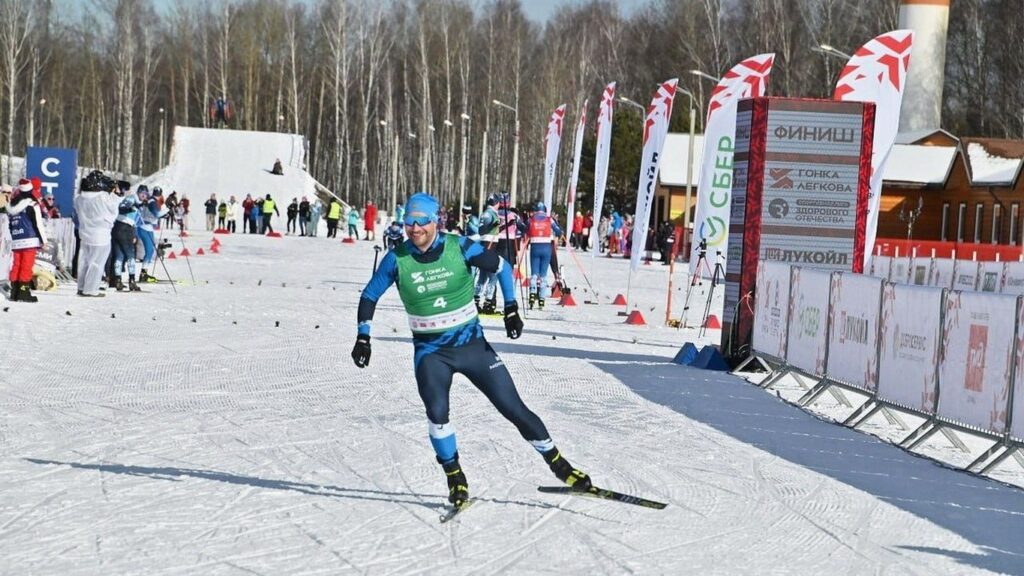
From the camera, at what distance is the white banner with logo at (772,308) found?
45.8 ft

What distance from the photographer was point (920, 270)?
83.0 feet

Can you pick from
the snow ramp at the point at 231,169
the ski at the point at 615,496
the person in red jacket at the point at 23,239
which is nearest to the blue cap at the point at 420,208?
the ski at the point at 615,496

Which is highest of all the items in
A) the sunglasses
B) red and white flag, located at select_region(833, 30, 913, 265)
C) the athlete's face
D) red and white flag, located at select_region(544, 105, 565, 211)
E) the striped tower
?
the striped tower

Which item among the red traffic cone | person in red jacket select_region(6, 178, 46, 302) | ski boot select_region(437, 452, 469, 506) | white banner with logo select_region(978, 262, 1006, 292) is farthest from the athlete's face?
white banner with logo select_region(978, 262, 1006, 292)

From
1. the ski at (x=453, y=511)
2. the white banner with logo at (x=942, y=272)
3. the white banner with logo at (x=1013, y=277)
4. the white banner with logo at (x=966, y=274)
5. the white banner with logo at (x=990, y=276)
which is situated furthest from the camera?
the white banner with logo at (x=942, y=272)

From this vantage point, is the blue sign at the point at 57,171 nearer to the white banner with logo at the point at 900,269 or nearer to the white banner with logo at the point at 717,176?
the white banner with logo at the point at 717,176

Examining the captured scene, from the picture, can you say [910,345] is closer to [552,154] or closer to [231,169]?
[552,154]

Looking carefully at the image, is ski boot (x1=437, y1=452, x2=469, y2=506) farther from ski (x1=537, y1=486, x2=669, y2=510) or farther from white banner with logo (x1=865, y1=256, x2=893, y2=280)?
white banner with logo (x1=865, y1=256, x2=893, y2=280)

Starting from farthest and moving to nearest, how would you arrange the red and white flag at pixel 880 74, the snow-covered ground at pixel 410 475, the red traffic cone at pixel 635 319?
the red traffic cone at pixel 635 319, the red and white flag at pixel 880 74, the snow-covered ground at pixel 410 475

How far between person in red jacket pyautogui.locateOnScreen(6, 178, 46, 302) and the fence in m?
10.1

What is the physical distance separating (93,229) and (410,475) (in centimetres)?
1411

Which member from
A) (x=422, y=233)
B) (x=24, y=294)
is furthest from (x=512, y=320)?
(x=24, y=294)

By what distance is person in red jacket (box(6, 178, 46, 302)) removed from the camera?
19891 millimetres

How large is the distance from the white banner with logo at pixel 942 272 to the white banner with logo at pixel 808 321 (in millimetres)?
11364
